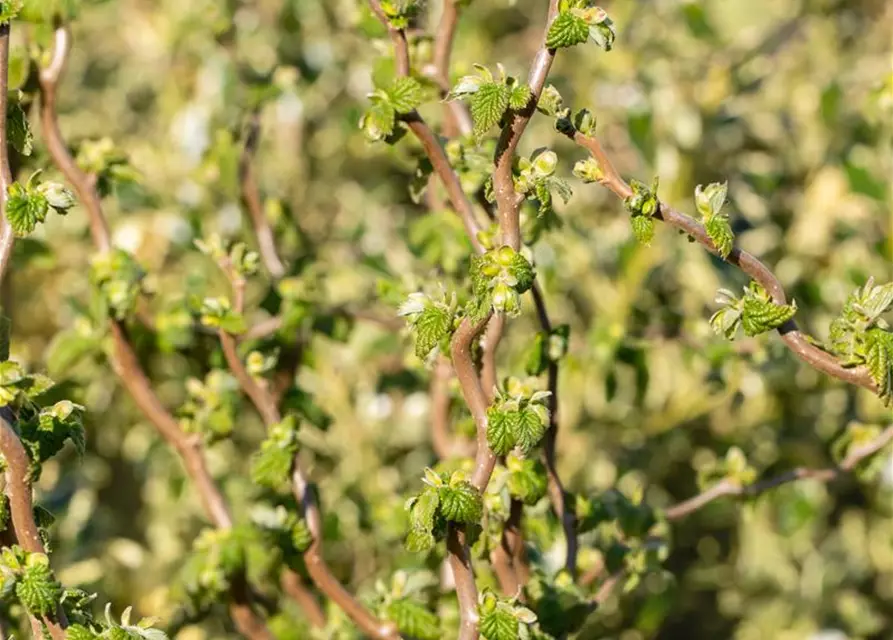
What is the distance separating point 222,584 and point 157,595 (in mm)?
364

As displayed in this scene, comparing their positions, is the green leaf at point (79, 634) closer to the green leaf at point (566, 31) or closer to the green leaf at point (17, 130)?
the green leaf at point (17, 130)

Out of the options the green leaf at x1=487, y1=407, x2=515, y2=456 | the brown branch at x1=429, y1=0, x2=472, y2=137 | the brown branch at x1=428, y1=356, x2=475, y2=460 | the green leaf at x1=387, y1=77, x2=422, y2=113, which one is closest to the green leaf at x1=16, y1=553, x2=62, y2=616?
the green leaf at x1=487, y1=407, x2=515, y2=456

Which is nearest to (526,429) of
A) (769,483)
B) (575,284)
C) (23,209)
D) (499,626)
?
(499,626)

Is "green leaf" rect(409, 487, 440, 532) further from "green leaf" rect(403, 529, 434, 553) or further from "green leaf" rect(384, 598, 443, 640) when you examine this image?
"green leaf" rect(384, 598, 443, 640)

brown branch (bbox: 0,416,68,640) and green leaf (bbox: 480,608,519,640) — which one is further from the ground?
brown branch (bbox: 0,416,68,640)

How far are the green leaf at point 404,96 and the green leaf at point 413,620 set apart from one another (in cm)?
42

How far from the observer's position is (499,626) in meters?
0.81

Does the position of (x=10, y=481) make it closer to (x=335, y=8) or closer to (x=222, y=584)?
(x=222, y=584)

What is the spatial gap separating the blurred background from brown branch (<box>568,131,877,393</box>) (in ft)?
0.89

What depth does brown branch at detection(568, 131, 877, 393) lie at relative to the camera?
0.83 meters

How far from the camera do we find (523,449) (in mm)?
784

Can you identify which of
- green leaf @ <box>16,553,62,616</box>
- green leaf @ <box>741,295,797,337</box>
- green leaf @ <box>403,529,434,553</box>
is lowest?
green leaf @ <box>403,529,434,553</box>

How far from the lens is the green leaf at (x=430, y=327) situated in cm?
78

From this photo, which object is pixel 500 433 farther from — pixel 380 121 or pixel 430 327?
pixel 380 121
